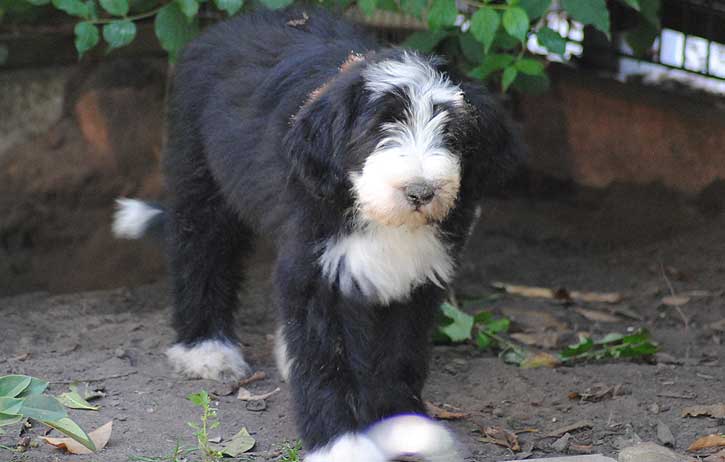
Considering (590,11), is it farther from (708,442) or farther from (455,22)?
(708,442)

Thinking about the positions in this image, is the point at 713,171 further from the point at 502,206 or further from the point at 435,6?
the point at 435,6

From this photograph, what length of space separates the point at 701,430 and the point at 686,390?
0.47 meters

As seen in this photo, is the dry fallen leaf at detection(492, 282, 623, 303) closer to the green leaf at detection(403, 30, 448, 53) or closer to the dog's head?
the green leaf at detection(403, 30, 448, 53)

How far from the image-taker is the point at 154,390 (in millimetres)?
4691

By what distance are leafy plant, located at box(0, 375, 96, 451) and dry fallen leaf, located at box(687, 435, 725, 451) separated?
85.0 inches

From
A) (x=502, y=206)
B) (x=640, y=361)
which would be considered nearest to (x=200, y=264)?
(x=640, y=361)

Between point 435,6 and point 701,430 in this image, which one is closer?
point 701,430

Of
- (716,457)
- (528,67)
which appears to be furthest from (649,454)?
(528,67)

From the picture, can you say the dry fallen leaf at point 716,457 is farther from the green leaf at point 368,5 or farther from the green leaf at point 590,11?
the green leaf at point 368,5

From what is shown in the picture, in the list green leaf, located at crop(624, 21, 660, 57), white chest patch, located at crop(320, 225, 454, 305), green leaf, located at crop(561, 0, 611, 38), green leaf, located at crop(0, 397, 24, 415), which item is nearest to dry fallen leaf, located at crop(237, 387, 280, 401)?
white chest patch, located at crop(320, 225, 454, 305)

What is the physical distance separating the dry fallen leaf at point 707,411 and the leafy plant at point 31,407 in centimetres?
231

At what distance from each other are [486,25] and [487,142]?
1.04 m

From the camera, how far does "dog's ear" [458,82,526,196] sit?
3812mm

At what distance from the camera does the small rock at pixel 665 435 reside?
4.15 metres
